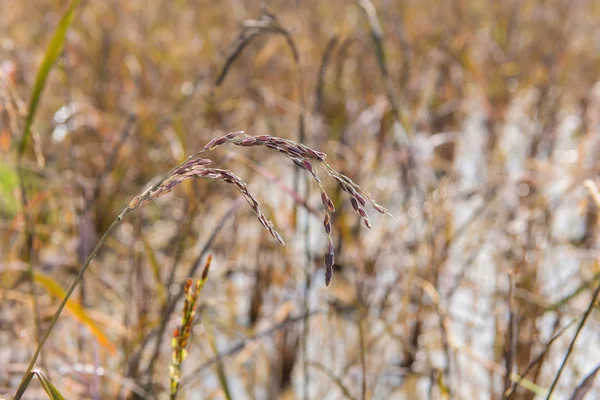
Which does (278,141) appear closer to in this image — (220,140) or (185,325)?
(220,140)

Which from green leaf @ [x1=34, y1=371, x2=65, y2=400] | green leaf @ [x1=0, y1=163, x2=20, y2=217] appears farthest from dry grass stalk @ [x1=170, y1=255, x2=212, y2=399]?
green leaf @ [x1=0, y1=163, x2=20, y2=217]

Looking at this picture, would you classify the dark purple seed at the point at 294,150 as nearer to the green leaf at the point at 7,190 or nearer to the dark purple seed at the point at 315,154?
the dark purple seed at the point at 315,154

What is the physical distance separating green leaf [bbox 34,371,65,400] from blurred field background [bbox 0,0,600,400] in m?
0.27

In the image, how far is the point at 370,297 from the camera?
1.52 metres

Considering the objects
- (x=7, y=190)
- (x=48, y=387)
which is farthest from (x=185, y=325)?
(x=7, y=190)

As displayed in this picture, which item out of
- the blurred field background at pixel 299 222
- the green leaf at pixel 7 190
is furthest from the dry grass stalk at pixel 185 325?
the green leaf at pixel 7 190

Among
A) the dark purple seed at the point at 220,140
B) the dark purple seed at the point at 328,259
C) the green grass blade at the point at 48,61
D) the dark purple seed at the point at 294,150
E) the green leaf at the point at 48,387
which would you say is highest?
the green grass blade at the point at 48,61

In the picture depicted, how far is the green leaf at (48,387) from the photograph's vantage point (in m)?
0.46

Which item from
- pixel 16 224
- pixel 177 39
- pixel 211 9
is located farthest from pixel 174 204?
pixel 211 9

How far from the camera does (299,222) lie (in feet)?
6.70

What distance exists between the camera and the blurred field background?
105 cm

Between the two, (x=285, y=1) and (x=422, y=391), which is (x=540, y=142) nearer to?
(x=422, y=391)

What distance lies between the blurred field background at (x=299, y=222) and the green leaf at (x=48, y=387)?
0.89 ft

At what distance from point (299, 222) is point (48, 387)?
1.58 m
